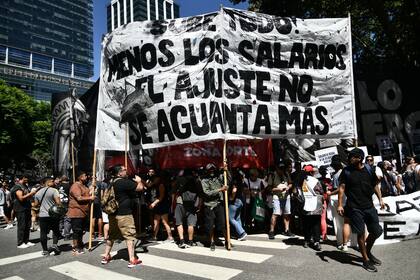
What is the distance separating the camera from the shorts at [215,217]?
26.1ft

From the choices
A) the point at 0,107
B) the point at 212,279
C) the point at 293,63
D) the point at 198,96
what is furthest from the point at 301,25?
the point at 0,107

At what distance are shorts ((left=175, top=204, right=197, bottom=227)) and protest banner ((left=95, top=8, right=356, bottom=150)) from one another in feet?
4.89

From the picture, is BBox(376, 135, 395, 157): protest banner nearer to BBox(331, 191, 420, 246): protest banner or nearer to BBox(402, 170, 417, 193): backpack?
BBox(402, 170, 417, 193): backpack

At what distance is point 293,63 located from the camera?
8.96 metres

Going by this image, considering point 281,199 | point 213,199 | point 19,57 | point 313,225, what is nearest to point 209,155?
point 281,199

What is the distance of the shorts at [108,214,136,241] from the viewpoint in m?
7.02

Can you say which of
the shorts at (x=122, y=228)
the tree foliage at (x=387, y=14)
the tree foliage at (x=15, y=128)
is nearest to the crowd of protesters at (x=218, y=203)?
the shorts at (x=122, y=228)

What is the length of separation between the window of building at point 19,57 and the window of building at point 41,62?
322 cm

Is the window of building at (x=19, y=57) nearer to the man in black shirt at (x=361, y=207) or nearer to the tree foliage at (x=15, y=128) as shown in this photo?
the tree foliage at (x=15, y=128)

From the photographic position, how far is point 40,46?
593ft

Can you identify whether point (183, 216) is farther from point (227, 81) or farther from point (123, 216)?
point (227, 81)

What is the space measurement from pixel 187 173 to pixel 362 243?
163 inches

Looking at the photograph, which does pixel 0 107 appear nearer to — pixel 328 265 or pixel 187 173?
pixel 187 173

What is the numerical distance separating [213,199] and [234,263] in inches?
64.5
